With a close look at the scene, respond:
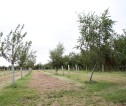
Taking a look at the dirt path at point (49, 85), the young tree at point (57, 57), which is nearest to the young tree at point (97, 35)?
the dirt path at point (49, 85)

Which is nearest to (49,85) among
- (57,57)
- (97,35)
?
(97,35)

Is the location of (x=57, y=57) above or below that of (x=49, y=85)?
above

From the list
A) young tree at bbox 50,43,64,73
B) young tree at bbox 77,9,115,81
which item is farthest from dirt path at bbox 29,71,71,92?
young tree at bbox 50,43,64,73

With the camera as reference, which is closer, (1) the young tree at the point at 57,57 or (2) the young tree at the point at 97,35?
(2) the young tree at the point at 97,35

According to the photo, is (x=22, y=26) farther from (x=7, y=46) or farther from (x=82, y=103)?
(x=82, y=103)

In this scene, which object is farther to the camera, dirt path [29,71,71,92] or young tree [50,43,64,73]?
young tree [50,43,64,73]

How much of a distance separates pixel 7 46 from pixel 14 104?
13761 mm

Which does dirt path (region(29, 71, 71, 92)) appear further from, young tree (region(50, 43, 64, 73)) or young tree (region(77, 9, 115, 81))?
young tree (region(50, 43, 64, 73))

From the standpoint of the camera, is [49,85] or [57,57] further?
A: [57,57]

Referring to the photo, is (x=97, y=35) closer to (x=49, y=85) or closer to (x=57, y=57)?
(x=49, y=85)

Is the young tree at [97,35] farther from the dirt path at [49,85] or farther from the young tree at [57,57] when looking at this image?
the young tree at [57,57]

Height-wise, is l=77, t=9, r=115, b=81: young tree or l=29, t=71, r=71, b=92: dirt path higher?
l=77, t=9, r=115, b=81: young tree

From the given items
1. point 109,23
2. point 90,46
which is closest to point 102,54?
point 90,46

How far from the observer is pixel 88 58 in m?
30.2
